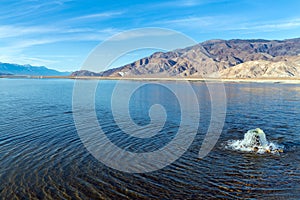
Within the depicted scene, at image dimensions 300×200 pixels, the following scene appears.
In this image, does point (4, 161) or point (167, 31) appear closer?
point (4, 161)

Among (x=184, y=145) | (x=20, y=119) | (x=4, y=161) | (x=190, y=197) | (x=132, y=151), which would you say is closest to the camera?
(x=190, y=197)

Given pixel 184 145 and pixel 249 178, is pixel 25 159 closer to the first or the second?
pixel 184 145

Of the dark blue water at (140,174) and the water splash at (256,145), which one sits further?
the water splash at (256,145)

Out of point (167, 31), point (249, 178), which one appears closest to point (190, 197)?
point (249, 178)

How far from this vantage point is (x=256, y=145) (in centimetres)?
1981

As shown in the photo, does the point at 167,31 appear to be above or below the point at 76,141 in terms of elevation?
above

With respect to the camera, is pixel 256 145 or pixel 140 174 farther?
pixel 256 145

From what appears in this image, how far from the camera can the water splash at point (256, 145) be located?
18994 mm

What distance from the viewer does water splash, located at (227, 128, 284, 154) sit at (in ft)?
62.3

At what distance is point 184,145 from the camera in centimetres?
2039

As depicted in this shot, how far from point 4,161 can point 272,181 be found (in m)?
16.6

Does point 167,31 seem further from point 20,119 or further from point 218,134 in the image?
point 20,119

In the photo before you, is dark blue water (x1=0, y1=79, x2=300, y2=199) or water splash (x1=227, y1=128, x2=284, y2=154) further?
water splash (x1=227, y1=128, x2=284, y2=154)

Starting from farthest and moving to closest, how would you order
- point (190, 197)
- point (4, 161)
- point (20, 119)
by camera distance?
point (20, 119) → point (4, 161) → point (190, 197)
